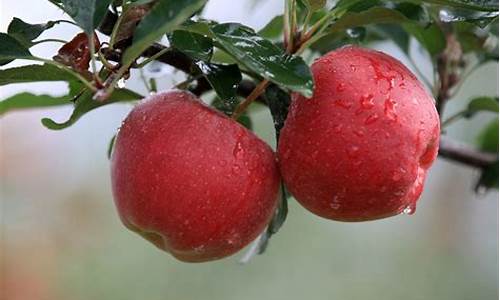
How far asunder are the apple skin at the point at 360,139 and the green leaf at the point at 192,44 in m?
0.10

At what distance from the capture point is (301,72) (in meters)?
0.72

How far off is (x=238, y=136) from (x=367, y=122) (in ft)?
0.42

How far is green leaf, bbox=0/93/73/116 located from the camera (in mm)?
1106

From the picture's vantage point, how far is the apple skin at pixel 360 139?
0.75 metres

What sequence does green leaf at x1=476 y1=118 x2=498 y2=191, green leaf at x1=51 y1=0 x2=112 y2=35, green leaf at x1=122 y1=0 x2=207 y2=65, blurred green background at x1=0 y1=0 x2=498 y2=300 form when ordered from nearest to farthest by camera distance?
green leaf at x1=122 y1=0 x2=207 y2=65 → green leaf at x1=51 y1=0 x2=112 y2=35 → green leaf at x1=476 y1=118 x2=498 y2=191 → blurred green background at x1=0 y1=0 x2=498 y2=300

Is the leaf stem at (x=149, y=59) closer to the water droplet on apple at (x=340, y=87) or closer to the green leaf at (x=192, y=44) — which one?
the green leaf at (x=192, y=44)

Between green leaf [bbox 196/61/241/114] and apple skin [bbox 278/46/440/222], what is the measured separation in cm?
6

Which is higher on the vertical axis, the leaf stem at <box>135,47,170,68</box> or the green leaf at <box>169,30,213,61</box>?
the green leaf at <box>169,30,213,61</box>

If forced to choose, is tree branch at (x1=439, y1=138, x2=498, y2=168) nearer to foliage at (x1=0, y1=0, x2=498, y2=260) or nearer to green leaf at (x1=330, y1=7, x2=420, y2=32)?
foliage at (x1=0, y1=0, x2=498, y2=260)

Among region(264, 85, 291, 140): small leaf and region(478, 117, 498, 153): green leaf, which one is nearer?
region(264, 85, 291, 140): small leaf

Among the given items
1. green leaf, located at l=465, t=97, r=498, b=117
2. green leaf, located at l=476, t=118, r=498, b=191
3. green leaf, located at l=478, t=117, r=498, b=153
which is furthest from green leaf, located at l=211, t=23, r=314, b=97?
green leaf, located at l=478, t=117, r=498, b=153

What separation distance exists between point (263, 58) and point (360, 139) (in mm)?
115

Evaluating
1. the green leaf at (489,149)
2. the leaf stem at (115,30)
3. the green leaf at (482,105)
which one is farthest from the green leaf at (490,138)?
the leaf stem at (115,30)

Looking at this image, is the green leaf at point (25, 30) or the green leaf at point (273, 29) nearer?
the green leaf at point (25, 30)
